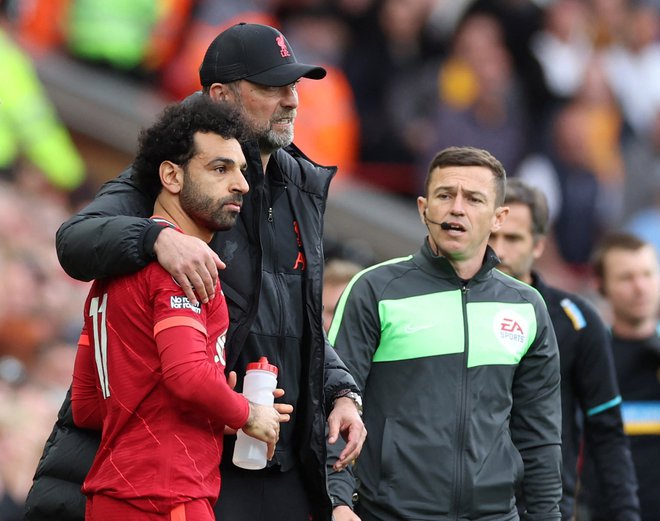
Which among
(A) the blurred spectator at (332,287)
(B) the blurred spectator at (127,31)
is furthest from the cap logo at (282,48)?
(B) the blurred spectator at (127,31)

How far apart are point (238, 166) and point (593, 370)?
215cm

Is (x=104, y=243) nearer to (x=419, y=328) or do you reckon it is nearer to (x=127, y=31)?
(x=419, y=328)

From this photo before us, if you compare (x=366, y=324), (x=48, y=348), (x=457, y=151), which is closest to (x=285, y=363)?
(x=366, y=324)

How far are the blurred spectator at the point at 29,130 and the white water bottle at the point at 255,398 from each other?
547 centimetres

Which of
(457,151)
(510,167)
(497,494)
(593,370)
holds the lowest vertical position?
(497,494)

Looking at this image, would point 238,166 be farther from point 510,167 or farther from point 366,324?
point 510,167

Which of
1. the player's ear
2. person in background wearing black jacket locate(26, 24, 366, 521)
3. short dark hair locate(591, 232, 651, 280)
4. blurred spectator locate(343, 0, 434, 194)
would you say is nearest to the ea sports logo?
person in background wearing black jacket locate(26, 24, 366, 521)

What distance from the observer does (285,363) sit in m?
3.82

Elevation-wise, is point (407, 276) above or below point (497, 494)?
above

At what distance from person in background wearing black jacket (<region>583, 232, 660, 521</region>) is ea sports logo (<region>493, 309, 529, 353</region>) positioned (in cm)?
160

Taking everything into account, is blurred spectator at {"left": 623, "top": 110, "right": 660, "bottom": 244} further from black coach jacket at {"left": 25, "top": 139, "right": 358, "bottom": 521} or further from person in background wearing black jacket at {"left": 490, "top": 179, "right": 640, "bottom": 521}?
black coach jacket at {"left": 25, "top": 139, "right": 358, "bottom": 521}

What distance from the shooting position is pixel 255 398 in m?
3.54

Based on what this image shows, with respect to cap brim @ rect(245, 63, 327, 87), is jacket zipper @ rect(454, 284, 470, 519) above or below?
below

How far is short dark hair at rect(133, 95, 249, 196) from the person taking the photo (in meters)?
3.57
